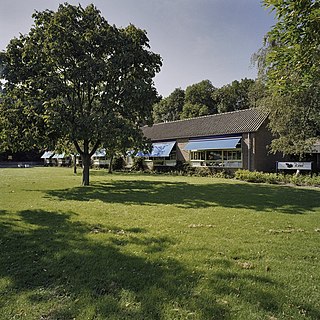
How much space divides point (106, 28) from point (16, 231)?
46.6ft

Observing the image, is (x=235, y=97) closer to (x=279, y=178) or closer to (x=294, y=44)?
(x=279, y=178)

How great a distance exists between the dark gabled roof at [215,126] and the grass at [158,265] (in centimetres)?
1945

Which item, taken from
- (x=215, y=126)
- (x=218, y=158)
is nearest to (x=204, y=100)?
(x=215, y=126)

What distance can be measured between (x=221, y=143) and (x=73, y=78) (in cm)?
1798

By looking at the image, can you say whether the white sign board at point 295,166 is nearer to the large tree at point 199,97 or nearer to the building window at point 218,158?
the building window at point 218,158

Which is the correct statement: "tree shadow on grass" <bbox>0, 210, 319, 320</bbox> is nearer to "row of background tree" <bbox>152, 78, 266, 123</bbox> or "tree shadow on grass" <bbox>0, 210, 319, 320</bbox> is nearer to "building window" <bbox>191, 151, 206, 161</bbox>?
"building window" <bbox>191, 151, 206, 161</bbox>

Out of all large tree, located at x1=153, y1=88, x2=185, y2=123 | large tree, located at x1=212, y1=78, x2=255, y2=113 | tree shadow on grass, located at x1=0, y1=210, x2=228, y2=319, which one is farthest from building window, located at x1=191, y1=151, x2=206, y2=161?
large tree, located at x1=153, y1=88, x2=185, y2=123

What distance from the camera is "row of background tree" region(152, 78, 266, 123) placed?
59375 millimetres

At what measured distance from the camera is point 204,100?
6481 centimetres

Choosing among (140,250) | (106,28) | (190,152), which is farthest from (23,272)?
(190,152)

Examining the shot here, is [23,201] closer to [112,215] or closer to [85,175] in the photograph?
[112,215]

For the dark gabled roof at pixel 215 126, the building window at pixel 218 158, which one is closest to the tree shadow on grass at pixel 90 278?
the dark gabled roof at pixel 215 126

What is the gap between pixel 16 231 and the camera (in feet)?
23.5

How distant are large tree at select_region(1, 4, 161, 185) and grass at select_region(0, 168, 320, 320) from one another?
7.31 metres
